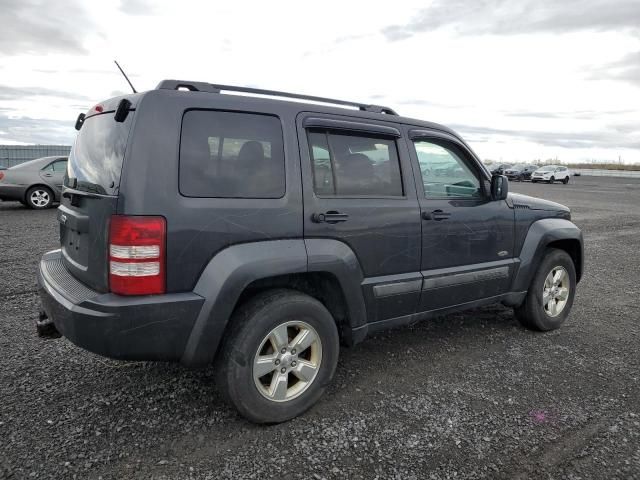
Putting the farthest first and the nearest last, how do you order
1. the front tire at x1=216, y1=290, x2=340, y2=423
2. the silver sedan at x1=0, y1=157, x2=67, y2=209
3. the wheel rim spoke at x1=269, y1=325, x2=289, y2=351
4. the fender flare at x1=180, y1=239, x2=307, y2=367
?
the silver sedan at x1=0, y1=157, x2=67, y2=209 → the wheel rim spoke at x1=269, y1=325, x2=289, y2=351 → the front tire at x1=216, y1=290, x2=340, y2=423 → the fender flare at x1=180, y1=239, x2=307, y2=367

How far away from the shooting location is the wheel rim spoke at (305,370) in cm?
296

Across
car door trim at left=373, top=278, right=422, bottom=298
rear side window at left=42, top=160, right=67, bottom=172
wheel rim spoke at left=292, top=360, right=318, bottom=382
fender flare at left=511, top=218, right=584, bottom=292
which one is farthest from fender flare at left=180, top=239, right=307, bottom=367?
rear side window at left=42, top=160, right=67, bottom=172

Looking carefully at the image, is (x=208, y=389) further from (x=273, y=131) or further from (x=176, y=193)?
(x=273, y=131)

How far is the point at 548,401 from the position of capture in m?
3.25

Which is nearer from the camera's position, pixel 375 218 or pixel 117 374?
pixel 375 218

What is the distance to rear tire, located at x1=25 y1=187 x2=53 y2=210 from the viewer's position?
1255 centimetres

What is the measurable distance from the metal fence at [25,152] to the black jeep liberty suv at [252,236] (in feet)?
77.8

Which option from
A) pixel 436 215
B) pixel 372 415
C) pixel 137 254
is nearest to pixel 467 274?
pixel 436 215

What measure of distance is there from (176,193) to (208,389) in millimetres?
1496

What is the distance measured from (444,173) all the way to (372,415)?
1.95 m

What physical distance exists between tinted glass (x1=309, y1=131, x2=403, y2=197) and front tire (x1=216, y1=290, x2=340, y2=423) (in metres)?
0.77

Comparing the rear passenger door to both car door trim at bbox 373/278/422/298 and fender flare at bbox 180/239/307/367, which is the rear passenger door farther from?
fender flare at bbox 180/239/307/367

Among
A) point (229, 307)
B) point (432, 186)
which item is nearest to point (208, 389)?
point (229, 307)

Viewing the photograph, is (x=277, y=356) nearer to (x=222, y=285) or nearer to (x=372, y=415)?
(x=222, y=285)
